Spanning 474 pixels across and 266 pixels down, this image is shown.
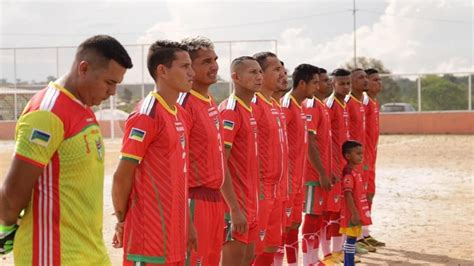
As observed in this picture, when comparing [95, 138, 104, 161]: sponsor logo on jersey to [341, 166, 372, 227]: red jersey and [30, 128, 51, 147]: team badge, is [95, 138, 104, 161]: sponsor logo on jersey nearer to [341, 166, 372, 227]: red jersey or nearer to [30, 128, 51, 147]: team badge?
[30, 128, 51, 147]: team badge

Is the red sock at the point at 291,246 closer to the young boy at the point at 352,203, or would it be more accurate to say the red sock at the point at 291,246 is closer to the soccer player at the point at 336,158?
the young boy at the point at 352,203

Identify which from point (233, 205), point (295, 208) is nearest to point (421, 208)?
point (295, 208)

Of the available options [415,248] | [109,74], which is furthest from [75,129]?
[415,248]

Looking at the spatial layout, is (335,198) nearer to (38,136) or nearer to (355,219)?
(355,219)

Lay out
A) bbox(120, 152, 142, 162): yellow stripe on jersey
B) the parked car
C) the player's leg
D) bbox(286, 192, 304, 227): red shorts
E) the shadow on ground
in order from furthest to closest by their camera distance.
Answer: the parked car
the shadow on ground
bbox(286, 192, 304, 227): red shorts
the player's leg
bbox(120, 152, 142, 162): yellow stripe on jersey

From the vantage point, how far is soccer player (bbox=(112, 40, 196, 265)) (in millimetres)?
4844

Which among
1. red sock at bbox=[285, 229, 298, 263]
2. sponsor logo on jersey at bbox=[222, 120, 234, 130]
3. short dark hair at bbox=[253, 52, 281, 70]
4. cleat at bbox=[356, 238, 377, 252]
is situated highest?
short dark hair at bbox=[253, 52, 281, 70]

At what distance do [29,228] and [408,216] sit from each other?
411 inches

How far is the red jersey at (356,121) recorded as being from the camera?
10523 mm

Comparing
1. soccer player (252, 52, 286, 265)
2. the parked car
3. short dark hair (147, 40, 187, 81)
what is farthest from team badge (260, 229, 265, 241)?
the parked car

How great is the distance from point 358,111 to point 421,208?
178 inches

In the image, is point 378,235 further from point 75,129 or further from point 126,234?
point 75,129

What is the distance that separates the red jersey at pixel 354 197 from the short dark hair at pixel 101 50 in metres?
5.42

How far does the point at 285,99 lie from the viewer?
852 centimetres
